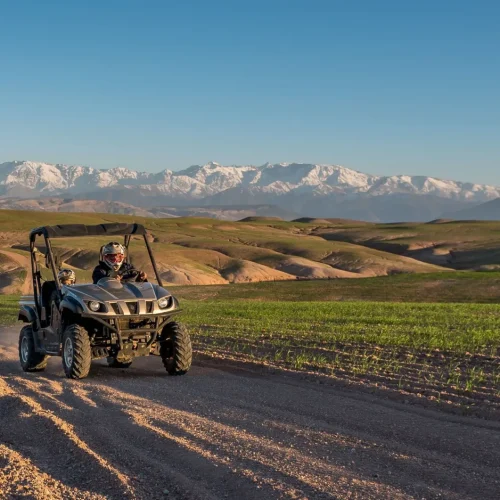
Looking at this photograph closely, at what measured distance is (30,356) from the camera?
15.1 metres

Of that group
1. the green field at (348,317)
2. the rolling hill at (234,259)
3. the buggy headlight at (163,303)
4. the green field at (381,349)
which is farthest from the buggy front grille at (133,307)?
the rolling hill at (234,259)

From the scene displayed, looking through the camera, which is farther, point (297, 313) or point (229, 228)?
point (229, 228)

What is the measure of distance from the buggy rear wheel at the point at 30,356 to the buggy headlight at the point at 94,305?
2.77 m

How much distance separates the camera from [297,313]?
32219mm

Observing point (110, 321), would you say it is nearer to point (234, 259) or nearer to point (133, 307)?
point (133, 307)

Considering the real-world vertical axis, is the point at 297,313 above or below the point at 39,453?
below

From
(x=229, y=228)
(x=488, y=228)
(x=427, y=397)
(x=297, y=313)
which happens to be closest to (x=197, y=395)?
(x=427, y=397)

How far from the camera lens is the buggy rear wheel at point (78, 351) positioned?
13172 millimetres

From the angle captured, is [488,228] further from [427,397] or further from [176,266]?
[427,397]

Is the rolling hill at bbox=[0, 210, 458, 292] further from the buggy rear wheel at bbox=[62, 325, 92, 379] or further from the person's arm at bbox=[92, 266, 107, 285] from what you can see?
the buggy rear wheel at bbox=[62, 325, 92, 379]

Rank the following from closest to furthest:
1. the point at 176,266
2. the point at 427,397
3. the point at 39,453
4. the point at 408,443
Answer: the point at 39,453 < the point at 408,443 < the point at 427,397 < the point at 176,266

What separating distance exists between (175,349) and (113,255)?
232cm

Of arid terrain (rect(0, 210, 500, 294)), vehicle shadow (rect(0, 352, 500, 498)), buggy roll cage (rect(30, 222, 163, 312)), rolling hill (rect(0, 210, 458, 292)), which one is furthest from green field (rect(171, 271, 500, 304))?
vehicle shadow (rect(0, 352, 500, 498))

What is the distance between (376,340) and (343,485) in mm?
12826
